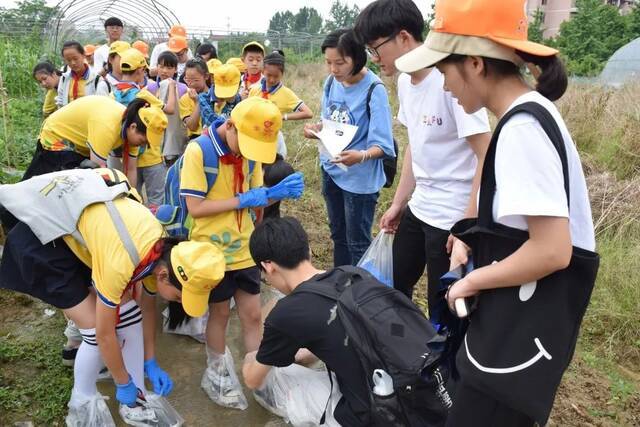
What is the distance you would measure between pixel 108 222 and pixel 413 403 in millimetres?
1400

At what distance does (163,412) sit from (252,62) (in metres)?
3.85

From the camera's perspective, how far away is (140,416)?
2.33m

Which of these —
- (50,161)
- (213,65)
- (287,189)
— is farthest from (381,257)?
(213,65)

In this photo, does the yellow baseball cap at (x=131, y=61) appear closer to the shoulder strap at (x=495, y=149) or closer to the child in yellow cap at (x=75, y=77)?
the child in yellow cap at (x=75, y=77)

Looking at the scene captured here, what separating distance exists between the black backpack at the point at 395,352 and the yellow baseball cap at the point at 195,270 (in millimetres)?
568

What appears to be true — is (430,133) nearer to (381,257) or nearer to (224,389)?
(381,257)

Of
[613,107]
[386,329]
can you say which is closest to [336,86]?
[386,329]

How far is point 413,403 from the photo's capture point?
1592 mm

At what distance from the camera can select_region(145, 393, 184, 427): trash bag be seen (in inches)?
93.0

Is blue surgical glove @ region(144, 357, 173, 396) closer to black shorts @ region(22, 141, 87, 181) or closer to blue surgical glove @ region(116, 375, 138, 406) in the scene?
blue surgical glove @ region(116, 375, 138, 406)

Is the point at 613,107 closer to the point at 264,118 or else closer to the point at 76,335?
the point at 264,118

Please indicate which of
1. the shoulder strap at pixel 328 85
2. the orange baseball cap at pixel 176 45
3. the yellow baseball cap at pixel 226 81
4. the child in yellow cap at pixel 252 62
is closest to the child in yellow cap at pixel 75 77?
the orange baseball cap at pixel 176 45

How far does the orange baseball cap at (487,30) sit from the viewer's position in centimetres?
112

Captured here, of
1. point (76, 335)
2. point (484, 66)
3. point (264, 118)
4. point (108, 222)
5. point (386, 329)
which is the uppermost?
point (484, 66)
